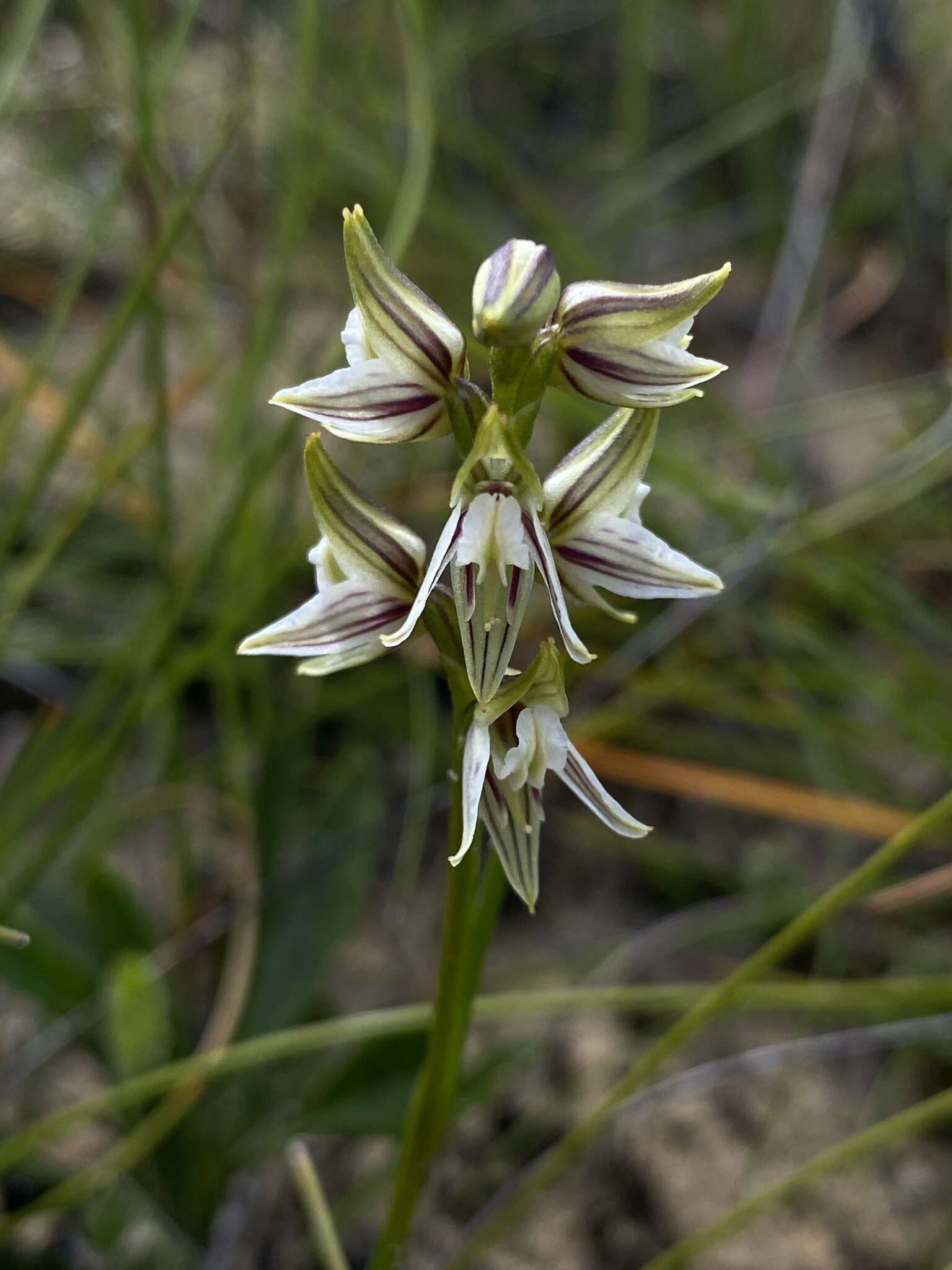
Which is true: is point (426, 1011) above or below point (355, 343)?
below

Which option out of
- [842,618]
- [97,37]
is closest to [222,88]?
[97,37]

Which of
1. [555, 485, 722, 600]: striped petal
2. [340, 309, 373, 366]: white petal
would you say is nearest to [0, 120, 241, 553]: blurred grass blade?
[340, 309, 373, 366]: white petal

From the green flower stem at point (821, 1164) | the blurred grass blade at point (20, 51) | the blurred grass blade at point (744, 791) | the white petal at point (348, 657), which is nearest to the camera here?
the white petal at point (348, 657)

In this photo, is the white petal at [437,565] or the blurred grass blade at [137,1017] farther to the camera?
the blurred grass blade at [137,1017]

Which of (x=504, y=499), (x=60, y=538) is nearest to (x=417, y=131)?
(x=60, y=538)

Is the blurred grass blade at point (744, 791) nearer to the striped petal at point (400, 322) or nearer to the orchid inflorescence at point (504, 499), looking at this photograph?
the orchid inflorescence at point (504, 499)

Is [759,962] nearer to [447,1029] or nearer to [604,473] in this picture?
[447,1029]

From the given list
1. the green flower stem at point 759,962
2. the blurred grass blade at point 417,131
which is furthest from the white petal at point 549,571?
the blurred grass blade at point 417,131

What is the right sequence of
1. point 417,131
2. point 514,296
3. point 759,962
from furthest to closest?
point 417,131, point 759,962, point 514,296
